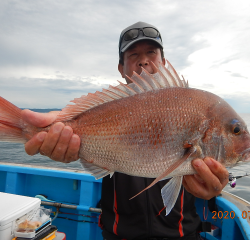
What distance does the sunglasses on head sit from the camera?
3.31m

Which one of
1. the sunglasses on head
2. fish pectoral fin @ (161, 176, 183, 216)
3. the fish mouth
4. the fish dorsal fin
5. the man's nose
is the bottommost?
fish pectoral fin @ (161, 176, 183, 216)

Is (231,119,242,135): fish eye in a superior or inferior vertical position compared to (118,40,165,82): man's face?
inferior

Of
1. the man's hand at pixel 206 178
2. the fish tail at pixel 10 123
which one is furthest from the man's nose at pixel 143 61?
the fish tail at pixel 10 123

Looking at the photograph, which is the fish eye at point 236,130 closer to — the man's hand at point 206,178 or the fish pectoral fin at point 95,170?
the man's hand at point 206,178

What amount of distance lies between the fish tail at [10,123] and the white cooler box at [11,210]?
963 mm

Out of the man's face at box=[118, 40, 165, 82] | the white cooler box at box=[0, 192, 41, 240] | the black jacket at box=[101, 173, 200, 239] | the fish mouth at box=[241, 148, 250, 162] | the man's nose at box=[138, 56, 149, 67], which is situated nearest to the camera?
the fish mouth at box=[241, 148, 250, 162]

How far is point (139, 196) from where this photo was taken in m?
2.36

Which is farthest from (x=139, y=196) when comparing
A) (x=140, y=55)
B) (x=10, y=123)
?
(x=140, y=55)

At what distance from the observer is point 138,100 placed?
1836 mm

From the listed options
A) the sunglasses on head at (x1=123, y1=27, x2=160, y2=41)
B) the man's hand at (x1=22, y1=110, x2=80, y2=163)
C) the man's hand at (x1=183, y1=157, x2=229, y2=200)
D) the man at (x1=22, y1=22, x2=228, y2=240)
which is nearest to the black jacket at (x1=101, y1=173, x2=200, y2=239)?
the man at (x1=22, y1=22, x2=228, y2=240)

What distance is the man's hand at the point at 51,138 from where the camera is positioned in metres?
1.85

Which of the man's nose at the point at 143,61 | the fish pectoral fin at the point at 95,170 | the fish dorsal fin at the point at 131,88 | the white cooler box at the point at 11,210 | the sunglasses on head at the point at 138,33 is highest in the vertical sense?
the sunglasses on head at the point at 138,33

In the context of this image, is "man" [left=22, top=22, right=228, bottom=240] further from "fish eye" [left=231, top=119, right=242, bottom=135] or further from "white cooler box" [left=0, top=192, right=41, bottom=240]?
"white cooler box" [left=0, top=192, right=41, bottom=240]

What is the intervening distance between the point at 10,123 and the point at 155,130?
4.54 ft
